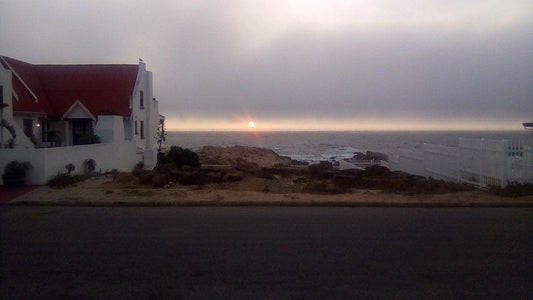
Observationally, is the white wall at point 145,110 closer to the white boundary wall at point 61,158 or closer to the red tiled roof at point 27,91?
the red tiled roof at point 27,91

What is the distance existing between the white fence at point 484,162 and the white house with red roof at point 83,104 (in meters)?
16.7

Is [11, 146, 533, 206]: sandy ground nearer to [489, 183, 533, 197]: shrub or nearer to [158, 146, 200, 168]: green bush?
[489, 183, 533, 197]: shrub

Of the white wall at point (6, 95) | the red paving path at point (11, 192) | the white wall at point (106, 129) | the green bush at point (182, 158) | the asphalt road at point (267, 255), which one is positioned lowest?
the asphalt road at point (267, 255)

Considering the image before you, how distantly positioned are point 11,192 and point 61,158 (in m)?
3.70

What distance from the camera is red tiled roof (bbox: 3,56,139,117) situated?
3353cm

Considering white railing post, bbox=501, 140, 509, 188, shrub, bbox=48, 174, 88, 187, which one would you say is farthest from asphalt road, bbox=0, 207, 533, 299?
shrub, bbox=48, 174, 88, 187

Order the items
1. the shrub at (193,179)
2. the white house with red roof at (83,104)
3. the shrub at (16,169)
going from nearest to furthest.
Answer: the shrub at (16,169)
the shrub at (193,179)
the white house with red roof at (83,104)

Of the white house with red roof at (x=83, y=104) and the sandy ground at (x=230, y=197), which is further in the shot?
the white house with red roof at (x=83, y=104)

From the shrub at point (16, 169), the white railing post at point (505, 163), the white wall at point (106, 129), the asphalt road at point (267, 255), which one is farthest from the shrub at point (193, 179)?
the white railing post at point (505, 163)

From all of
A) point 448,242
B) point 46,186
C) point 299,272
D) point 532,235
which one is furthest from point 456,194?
point 46,186

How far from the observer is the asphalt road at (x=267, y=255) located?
654cm

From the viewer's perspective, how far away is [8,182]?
17.5 meters

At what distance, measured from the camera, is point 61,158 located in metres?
19.9

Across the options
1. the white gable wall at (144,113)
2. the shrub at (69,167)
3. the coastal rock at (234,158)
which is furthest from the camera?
the coastal rock at (234,158)
